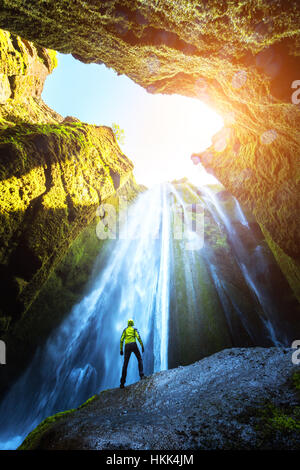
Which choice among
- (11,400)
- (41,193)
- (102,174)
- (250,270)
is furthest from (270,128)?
(11,400)

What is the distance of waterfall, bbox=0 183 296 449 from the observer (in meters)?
8.27

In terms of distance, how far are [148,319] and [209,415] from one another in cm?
1008

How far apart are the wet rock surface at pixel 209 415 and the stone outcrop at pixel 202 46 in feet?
17.8

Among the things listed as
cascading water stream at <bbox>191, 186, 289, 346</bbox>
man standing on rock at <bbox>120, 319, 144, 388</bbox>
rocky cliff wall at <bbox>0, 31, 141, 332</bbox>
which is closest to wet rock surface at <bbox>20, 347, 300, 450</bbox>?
man standing on rock at <bbox>120, 319, 144, 388</bbox>

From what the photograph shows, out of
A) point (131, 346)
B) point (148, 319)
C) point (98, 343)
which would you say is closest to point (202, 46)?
point (131, 346)

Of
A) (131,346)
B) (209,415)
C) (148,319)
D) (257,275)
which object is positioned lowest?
(209,415)

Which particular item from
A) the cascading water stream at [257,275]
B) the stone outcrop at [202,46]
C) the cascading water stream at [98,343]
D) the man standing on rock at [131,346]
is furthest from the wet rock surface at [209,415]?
the cascading water stream at [257,275]

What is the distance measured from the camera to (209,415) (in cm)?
Answer: 232

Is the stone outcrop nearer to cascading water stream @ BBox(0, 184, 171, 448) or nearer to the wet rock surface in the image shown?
the wet rock surface

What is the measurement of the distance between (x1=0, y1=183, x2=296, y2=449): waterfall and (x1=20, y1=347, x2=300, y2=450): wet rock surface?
584cm

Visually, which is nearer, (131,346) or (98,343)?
(131,346)

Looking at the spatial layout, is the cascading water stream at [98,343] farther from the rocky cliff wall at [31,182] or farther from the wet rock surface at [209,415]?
the wet rock surface at [209,415]

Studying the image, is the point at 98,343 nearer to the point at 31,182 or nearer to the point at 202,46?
the point at 31,182

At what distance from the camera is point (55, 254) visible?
20.3 ft
